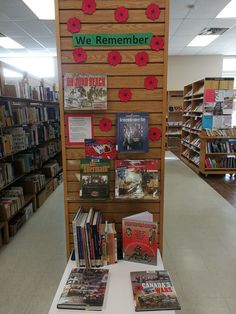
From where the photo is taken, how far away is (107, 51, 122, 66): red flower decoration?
1633 millimetres

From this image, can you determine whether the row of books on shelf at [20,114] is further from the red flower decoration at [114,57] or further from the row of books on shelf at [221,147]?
the row of books on shelf at [221,147]

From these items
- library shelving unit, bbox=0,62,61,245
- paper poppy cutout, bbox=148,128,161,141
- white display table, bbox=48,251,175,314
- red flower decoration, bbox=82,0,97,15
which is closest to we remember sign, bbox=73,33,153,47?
red flower decoration, bbox=82,0,97,15

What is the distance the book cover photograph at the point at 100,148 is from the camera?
172 cm

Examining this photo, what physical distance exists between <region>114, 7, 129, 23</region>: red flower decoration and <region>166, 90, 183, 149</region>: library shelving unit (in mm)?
8644

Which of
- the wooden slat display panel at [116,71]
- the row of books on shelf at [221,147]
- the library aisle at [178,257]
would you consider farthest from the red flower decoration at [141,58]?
the row of books on shelf at [221,147]

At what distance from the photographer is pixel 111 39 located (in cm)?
162

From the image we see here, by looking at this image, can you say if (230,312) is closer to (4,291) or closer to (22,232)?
(4,291)

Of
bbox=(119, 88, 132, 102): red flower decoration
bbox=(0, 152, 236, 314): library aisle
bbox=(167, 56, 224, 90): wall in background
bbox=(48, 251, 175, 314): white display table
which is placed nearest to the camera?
bbox=(48, 251, 175, 314): white display table

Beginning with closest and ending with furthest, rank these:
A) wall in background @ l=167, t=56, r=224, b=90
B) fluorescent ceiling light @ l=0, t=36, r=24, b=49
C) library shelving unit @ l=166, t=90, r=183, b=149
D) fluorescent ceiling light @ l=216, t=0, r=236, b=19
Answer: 1. fluorescent ceiling light @ l=216, t=0, r=236, b=19
2. fluorescent ceiling light @ l=0, t=36, r=24, b=49
3. wall in background @ l=167, t=56, r=224, b=90
4. library shelving unit @ l=166, t=90, r=183, b=149

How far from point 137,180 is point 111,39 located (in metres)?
0.91

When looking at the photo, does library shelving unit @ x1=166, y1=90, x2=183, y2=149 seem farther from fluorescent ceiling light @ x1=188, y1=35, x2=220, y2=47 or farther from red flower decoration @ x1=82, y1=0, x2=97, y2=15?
red flower decoration @ x1=82, y1=0, x2=97, y2=15

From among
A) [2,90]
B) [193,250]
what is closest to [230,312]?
[193,250]

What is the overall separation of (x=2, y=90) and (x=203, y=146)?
14.4ft

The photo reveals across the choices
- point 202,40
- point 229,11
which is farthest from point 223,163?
point 202,40
